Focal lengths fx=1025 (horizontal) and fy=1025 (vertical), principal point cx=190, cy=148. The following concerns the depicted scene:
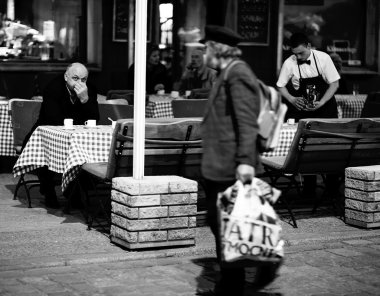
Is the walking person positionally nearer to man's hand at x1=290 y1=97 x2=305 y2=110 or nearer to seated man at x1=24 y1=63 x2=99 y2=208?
seated man at x1=24 y1=63 x2=99 y2=208

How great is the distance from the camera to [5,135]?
38.1 feet

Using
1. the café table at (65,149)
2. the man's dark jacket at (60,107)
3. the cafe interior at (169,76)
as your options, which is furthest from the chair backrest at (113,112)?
the café table at (65,149)

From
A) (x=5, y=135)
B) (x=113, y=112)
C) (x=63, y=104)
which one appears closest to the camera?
(x=63, y=104)

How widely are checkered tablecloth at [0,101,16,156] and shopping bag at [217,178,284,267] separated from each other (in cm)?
581

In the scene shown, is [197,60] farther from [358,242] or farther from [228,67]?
[228,67]

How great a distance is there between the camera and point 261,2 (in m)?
16.7

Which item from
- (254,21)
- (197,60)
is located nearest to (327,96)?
Answer: (197,60)

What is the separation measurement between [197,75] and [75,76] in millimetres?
5696

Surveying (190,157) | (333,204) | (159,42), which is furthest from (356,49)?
(190,157)

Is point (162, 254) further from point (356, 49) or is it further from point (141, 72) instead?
point (356, 49)

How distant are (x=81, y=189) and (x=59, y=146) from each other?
17.2 inches

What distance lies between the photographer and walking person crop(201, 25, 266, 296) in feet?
20.2

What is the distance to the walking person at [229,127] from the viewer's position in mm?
6145

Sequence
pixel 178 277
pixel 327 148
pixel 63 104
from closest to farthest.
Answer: pixel 178 277 < pixel 327 148 < pixel 63 104
